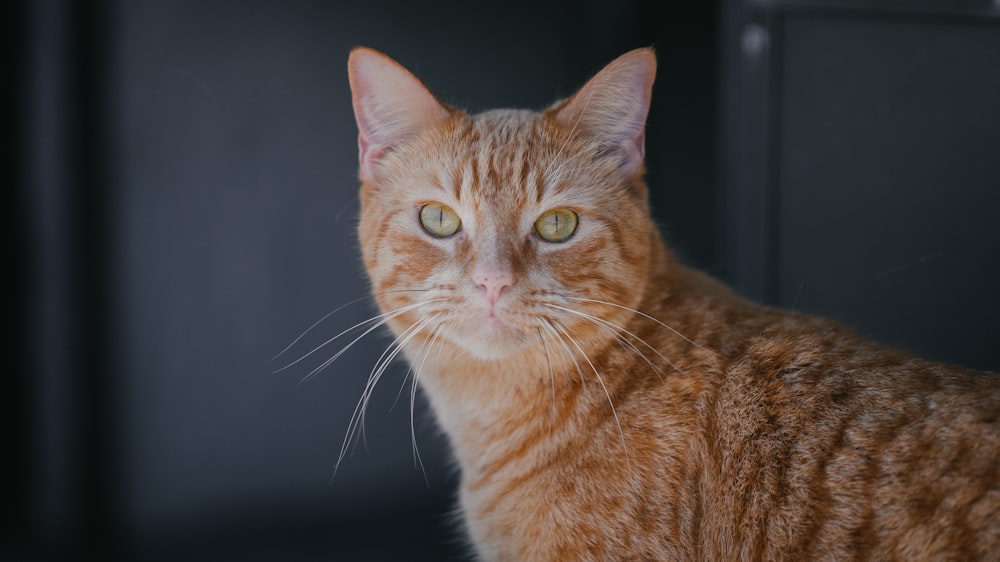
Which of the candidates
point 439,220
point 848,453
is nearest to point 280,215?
point 439,220

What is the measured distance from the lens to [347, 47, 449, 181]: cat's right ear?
173 cm

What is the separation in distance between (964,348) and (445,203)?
1.36 m

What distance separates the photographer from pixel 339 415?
9.91 ft

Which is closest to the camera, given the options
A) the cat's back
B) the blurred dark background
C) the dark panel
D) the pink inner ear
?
the cat's back

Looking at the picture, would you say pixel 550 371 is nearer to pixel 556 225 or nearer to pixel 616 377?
pixel 616 377

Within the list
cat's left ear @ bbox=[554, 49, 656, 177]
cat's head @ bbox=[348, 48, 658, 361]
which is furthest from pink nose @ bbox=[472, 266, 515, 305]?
cat's left ear @ bbox=[554, 49, 656, 177]

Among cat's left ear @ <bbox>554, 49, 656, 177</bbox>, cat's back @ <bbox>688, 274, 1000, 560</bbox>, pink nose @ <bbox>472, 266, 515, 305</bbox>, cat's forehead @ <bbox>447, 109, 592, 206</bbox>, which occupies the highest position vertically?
cat's left ear @ <bbox>554, 49, 656, 177</bbox>

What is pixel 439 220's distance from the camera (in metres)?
1.71

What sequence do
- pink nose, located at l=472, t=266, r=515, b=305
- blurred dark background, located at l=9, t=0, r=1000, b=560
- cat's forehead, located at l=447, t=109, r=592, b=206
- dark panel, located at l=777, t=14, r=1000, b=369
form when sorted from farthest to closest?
blurred dark background, located at l=9, t=0, r=1000, b=560 → dark panel, located at l=777, t=14, r=1000, b=369 → cat's forehead, located at l=447, t=109, r=592, b=206 → pink nose, located at l=472, t=266, r=515, b=305

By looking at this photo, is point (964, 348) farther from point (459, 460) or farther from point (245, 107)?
point (245, 107)

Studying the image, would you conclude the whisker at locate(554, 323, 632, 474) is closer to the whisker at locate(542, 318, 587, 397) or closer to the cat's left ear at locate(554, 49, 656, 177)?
the whisker at locate(542, 318, 587, 397)

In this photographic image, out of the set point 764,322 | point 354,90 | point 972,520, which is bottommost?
point 972,520

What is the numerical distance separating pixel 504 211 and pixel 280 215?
1.47m

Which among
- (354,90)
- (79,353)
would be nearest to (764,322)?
(354,90)
